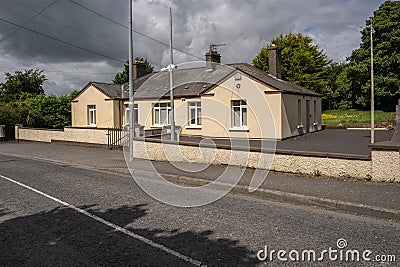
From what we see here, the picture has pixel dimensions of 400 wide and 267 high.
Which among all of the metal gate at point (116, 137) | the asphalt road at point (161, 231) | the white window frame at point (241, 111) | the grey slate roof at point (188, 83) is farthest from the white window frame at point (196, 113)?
the asphalt road at point (161, 231)

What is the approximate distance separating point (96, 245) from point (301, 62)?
1937 inches

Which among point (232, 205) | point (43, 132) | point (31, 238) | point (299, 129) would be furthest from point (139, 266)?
point (43, 132)

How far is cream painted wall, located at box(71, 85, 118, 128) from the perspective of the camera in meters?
30.2

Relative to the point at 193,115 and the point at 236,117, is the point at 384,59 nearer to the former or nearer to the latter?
the point at 236,117

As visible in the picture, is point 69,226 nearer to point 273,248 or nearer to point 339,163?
point 273,248

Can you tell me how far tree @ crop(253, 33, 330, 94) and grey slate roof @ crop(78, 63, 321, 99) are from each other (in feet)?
66.0

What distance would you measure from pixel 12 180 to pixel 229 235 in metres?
8.37

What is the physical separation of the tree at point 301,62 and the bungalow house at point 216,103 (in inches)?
758

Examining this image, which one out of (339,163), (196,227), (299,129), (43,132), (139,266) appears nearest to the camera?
(139,266)

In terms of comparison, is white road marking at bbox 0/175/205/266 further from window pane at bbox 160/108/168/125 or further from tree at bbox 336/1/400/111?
tree at bbox 336/1/400/111

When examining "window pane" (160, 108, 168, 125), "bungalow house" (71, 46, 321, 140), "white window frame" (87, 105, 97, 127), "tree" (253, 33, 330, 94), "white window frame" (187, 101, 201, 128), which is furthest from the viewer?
"tree" (253, 33, 330, 94)

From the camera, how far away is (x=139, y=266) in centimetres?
465

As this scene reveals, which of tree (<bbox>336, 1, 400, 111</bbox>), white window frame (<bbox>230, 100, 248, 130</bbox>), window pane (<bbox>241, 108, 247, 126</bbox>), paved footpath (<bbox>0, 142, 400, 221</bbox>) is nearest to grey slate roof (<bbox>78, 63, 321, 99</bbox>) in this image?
white window frame (<bbox>230, 100, 248, 130</bbox>)

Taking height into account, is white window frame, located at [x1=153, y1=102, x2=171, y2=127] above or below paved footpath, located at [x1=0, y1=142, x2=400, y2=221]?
above
